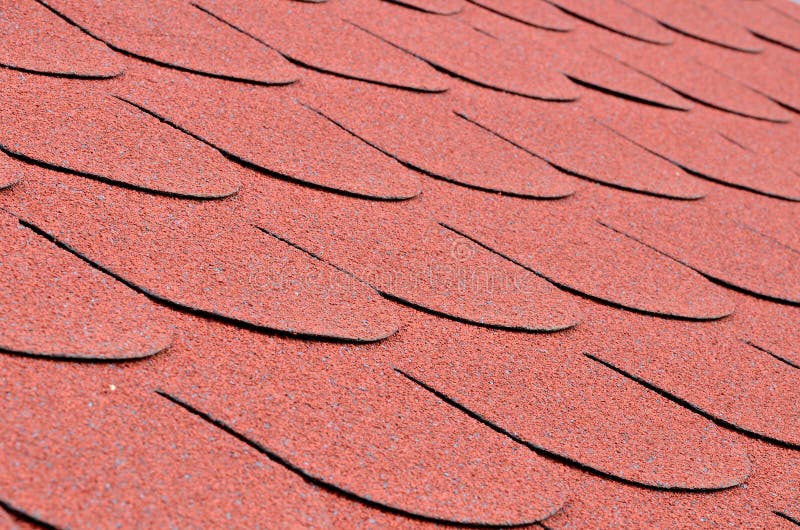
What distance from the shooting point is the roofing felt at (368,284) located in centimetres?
121

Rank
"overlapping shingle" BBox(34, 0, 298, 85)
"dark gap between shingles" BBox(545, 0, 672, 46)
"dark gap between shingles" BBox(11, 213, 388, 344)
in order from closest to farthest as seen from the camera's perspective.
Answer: "dark gap between shingles" BBox(11, 213, 388, 344) < "overlapping shingle" BBox(34, 0, 298, 85) < "dark gap between shingles" BBox(545, 0, 672, 46)

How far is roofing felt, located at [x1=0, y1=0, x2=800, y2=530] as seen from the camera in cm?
121

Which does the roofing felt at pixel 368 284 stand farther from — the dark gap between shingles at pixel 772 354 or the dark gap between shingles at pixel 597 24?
the dark gap between shingles at pixel 597 24

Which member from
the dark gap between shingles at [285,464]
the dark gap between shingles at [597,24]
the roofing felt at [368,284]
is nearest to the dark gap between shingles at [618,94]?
the roofing felt at [368,284]

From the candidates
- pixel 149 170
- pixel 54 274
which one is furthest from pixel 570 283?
pixel 54 274

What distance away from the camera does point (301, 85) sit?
1.89 metres

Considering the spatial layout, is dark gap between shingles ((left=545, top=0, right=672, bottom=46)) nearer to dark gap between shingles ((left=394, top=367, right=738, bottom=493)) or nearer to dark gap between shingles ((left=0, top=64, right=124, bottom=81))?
dark gap between shingles ((left=0, top=64, right=124, bottom=81))

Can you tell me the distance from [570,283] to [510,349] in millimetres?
243

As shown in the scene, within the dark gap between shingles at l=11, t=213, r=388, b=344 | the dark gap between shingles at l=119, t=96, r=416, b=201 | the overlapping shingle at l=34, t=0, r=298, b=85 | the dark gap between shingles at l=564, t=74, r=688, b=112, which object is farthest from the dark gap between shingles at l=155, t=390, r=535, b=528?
the dark gap between shingles at l=564, t=74, r=688, b=112

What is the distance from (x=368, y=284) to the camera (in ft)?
5.07

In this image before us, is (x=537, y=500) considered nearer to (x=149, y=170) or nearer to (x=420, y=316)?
(x=420, y=316)

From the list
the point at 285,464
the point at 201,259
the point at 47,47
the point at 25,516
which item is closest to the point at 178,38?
the point at 47,47

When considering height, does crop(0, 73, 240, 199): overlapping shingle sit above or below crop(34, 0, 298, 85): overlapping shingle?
below

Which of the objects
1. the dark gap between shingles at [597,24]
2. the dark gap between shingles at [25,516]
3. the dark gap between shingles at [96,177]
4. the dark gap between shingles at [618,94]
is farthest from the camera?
the dark gap between shingles at [597,24]
